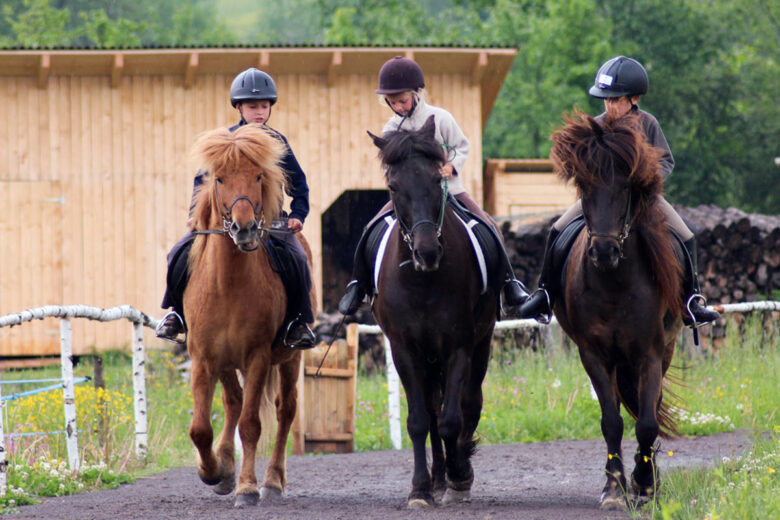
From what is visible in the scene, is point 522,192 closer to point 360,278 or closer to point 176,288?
point 360,278

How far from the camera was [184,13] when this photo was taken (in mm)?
48812

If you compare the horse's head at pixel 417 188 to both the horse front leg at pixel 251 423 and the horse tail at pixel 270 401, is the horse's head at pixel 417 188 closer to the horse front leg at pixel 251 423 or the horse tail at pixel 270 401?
the horse front leg at pixel 251 423

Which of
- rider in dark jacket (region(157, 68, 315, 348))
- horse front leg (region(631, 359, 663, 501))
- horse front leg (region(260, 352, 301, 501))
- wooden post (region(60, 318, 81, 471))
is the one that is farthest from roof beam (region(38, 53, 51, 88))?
horse front leg (region(631, 359, 663, 501))

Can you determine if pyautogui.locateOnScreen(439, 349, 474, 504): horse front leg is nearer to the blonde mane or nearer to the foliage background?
the blonde mane

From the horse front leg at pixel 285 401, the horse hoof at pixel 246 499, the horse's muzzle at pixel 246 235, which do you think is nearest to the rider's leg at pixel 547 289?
the horse front leg at pixel 285 401

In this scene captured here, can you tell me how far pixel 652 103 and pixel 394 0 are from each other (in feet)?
44.0

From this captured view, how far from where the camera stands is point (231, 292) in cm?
773

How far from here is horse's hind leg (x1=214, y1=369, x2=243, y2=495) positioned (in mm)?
8117

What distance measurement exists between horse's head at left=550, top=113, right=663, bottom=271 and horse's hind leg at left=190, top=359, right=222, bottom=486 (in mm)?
2805

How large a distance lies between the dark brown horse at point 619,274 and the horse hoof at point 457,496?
1095 mm

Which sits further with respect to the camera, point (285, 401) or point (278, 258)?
point (285, 401)

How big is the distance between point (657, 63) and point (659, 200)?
27.8 m

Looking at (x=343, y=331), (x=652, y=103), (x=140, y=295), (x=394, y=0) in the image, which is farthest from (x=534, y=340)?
(x=394, y=0)

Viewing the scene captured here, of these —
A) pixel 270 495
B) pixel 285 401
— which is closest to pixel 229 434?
pixel 270 495
